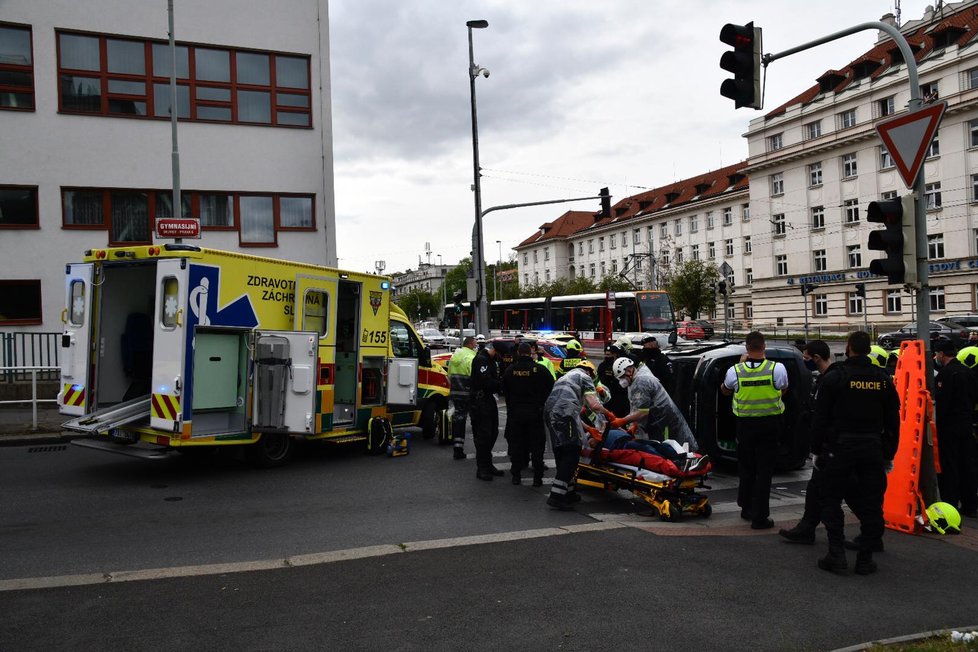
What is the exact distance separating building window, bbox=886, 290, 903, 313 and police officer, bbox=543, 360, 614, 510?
156 feet

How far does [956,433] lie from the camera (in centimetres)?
741

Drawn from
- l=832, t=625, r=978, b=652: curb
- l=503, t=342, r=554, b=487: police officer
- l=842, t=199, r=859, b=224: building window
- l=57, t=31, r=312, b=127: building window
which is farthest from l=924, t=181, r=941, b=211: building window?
l=832, t=625, r=978, b=652: curb

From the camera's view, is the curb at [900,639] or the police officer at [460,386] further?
the police officer at [460,386]

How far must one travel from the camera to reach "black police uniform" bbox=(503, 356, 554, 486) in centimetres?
890

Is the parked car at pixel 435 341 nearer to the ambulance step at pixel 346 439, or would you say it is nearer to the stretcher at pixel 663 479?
the ambulance step at pixel 346 439

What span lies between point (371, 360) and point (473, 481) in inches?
111

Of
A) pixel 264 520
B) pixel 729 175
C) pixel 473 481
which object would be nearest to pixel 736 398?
pixel 473 481

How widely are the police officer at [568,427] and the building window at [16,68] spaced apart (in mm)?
15837

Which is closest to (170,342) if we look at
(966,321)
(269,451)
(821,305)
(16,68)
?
(269,451)

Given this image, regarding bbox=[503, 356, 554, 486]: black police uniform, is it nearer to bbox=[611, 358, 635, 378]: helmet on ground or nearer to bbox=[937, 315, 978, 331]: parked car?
bbox=[611, 358, 635, 378]: helmet on ground

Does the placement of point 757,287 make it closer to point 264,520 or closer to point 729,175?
point 729,175

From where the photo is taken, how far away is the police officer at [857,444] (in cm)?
578

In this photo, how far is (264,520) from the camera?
7438 millimetres

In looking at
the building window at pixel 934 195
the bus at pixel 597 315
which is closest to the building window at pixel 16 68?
the bus at pixel 597 315
